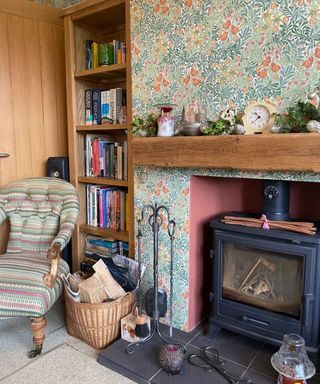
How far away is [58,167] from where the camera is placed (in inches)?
107

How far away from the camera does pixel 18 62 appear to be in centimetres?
261

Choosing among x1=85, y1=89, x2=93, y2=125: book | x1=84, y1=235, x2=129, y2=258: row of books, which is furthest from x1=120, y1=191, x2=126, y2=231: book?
x1=85, y1=89, x2=93, y2=125: book

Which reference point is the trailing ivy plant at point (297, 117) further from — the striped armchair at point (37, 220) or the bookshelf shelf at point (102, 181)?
the striped armchair at point (37, 220)

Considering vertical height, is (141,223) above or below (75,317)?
above

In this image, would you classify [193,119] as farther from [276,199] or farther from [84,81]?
[84,81]

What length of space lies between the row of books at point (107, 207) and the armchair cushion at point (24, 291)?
678 mm

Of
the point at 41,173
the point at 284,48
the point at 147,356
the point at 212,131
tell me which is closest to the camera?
the point at 284,48

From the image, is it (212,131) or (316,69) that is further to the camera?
(212,131)

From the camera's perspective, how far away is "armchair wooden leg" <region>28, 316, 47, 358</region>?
6.34 feet

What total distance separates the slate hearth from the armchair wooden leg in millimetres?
348

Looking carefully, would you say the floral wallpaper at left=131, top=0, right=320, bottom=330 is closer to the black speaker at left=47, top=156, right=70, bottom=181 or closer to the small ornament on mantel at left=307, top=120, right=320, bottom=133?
the small ornament on mantel at left=307, top=120, right=320, bottom=133

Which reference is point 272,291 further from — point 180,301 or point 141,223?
point 141,223

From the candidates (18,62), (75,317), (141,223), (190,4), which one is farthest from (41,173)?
(190,4)

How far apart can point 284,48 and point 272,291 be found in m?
1.23
